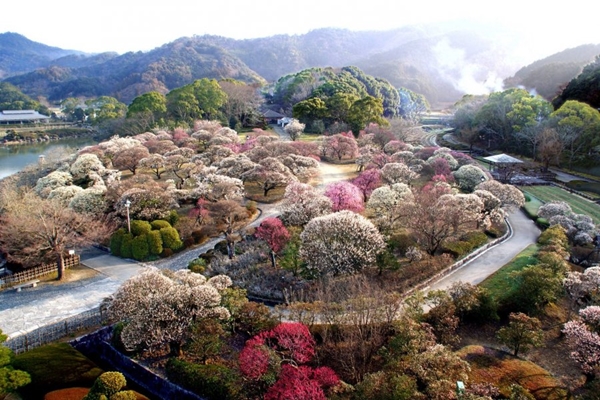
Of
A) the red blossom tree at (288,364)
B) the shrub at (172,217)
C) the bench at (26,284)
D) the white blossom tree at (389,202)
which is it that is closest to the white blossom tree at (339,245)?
the red blossom tree at (288,364)

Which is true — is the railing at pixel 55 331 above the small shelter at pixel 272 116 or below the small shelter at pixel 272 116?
below

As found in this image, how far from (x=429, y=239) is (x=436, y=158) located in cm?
1470

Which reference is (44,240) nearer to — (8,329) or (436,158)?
(8,329)

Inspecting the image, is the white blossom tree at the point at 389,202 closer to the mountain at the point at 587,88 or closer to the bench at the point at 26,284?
the bench at the point at 26,284

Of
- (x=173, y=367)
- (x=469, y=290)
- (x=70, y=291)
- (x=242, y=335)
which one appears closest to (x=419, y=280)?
(x=469, y=290)

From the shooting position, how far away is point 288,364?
11.7 meters

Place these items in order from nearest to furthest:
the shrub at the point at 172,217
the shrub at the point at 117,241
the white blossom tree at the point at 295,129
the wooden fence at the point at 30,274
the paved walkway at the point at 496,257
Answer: the paved walkway at the point at 496,257 → the wooden fence at the point at 30,274 → the shrub at the point at 117,241 → the shrub at the point at 172,217 → the white blossom tree at the point at 295,129

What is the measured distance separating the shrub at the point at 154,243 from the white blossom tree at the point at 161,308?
7.48 metres

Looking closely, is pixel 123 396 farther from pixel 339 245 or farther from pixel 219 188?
pixel 219 188

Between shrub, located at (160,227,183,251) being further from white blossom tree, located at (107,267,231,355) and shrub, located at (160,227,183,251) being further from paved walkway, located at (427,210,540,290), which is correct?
paved walkway, located at (427,210,540,290)

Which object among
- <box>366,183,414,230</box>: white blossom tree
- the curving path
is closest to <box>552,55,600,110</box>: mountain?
the curving path

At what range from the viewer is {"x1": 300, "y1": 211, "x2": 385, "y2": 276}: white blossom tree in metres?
16.4

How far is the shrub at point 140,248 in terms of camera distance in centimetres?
2119

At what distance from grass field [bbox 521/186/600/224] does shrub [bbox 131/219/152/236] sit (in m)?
24.4
